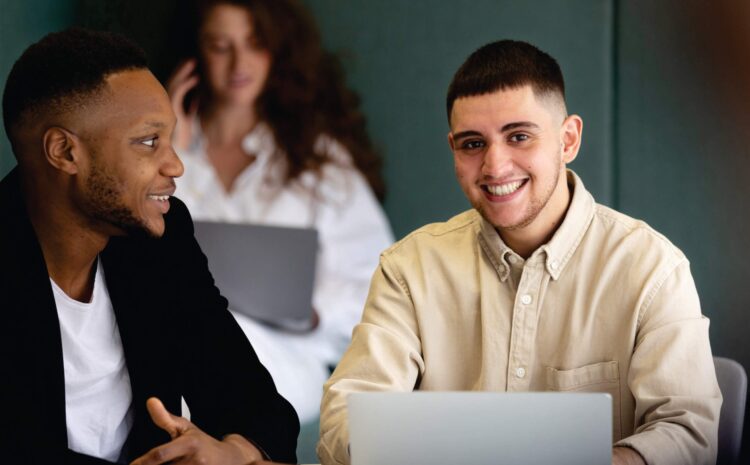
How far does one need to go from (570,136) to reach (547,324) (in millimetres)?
373

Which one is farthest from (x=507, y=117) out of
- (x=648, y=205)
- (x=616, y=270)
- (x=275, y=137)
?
(x=275, y=137)

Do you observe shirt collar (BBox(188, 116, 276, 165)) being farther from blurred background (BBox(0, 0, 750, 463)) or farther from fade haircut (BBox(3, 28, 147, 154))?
fade haircut (BBox(3, 28, 147, 154))

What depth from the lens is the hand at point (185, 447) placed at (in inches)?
55.5

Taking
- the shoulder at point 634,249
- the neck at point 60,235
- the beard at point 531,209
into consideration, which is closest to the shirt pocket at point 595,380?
the shoulder at point 634,249

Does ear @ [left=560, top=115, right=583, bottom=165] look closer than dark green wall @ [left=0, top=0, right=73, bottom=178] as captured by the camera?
Yes

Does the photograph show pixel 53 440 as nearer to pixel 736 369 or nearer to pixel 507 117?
pixel 507 117

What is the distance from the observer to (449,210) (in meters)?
3.34

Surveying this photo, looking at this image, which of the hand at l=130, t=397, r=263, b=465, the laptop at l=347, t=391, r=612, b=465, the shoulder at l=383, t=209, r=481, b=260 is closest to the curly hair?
the shoulder at l=383, t=209, r=481, b=260

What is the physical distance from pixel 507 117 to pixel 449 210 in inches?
64.7

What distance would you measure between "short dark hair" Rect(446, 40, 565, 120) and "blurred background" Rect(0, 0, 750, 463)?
1.45 meters

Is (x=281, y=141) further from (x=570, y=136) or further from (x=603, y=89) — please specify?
(x=570, y=136)

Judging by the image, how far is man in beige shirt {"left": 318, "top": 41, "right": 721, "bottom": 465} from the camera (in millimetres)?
1575

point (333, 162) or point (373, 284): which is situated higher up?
point (333, 162)

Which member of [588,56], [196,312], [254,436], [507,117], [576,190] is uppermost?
[588,56]
